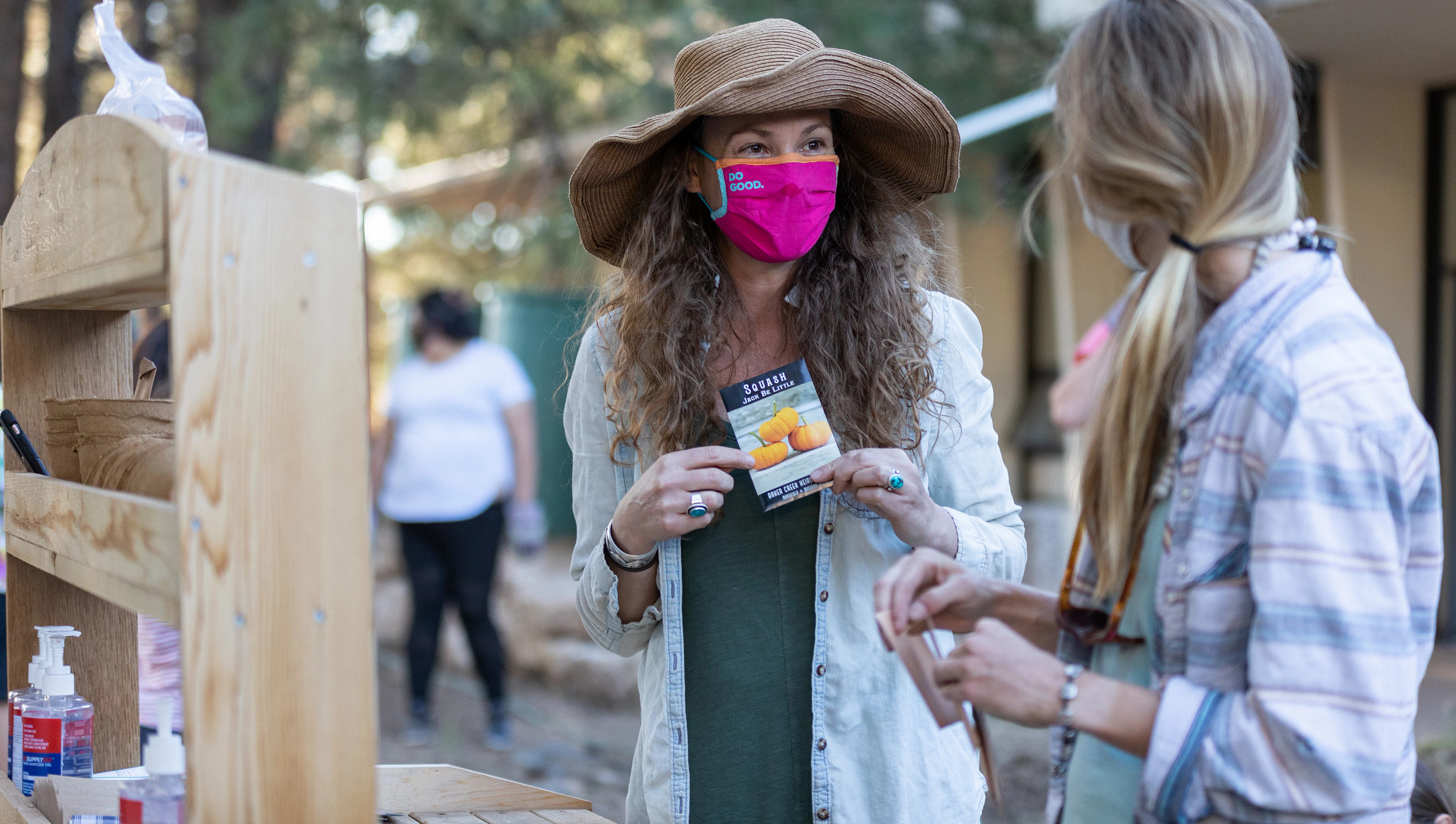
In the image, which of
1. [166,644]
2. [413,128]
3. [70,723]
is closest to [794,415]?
[70,723]

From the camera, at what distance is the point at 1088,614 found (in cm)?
129

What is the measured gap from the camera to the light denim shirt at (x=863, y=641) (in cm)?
182

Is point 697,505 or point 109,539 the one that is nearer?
point 109,539

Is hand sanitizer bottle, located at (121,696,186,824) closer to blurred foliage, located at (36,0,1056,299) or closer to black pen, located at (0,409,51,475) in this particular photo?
black pen, located at (0,409,51,475)

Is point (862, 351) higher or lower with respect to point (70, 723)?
higher

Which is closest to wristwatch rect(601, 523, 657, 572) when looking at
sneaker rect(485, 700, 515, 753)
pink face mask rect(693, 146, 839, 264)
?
pink face mask rect(693, 146, 839, 264)

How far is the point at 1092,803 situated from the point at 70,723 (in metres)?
1.61

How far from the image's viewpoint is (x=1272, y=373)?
1.07 metres

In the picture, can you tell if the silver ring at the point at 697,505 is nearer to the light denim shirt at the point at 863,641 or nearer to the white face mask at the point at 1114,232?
the light denim shirt at the point at 863,641

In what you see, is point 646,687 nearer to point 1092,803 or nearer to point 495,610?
point 1092,803

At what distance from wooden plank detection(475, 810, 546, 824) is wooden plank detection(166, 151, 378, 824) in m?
0.59

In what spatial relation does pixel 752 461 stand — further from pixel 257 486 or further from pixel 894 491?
pixel 257 486

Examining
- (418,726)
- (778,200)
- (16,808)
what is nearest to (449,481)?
(418,726)

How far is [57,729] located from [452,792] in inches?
25.0
